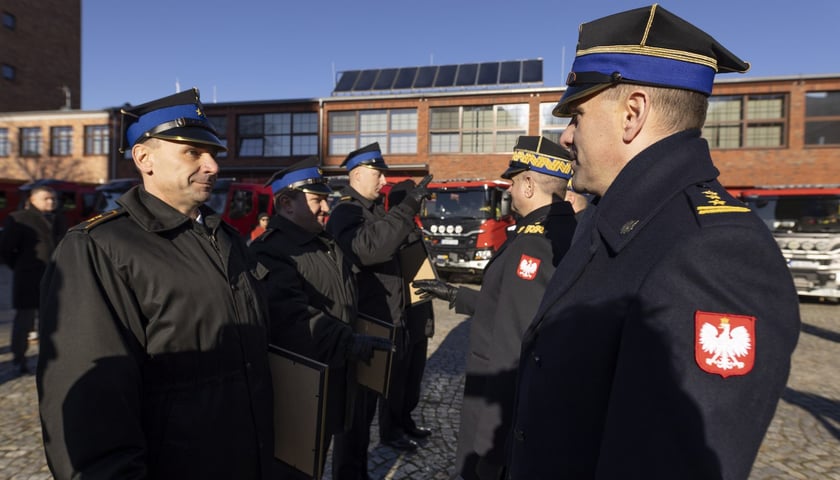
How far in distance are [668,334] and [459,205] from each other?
11.8 m

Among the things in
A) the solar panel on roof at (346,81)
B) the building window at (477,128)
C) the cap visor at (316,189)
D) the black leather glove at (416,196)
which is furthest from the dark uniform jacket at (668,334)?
the solar panel on roof at (346,81)

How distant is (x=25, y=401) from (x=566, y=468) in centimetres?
549

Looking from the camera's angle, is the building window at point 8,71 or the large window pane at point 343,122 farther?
the building window at point 8,71

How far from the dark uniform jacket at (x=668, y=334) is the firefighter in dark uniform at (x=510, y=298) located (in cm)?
110

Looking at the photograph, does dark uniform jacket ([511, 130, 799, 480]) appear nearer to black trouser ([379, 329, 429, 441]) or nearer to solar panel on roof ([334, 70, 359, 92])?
black trouser ([379, 329, 429, 441])

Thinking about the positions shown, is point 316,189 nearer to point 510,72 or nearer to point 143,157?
point 143,157

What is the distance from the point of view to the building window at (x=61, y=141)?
27.0m

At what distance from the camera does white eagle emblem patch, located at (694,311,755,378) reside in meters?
0.84

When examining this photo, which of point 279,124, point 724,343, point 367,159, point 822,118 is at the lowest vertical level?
point 724,343

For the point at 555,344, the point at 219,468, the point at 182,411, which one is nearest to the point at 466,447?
the point at 219,468

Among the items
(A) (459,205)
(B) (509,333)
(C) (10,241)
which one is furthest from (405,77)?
(B) (509,333)

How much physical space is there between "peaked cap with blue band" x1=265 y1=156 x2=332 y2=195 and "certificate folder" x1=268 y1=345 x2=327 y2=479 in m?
1.24

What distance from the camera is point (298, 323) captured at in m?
2.54

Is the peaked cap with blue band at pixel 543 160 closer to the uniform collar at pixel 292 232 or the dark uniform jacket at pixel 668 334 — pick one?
the uniform collar at pixel 292 232
